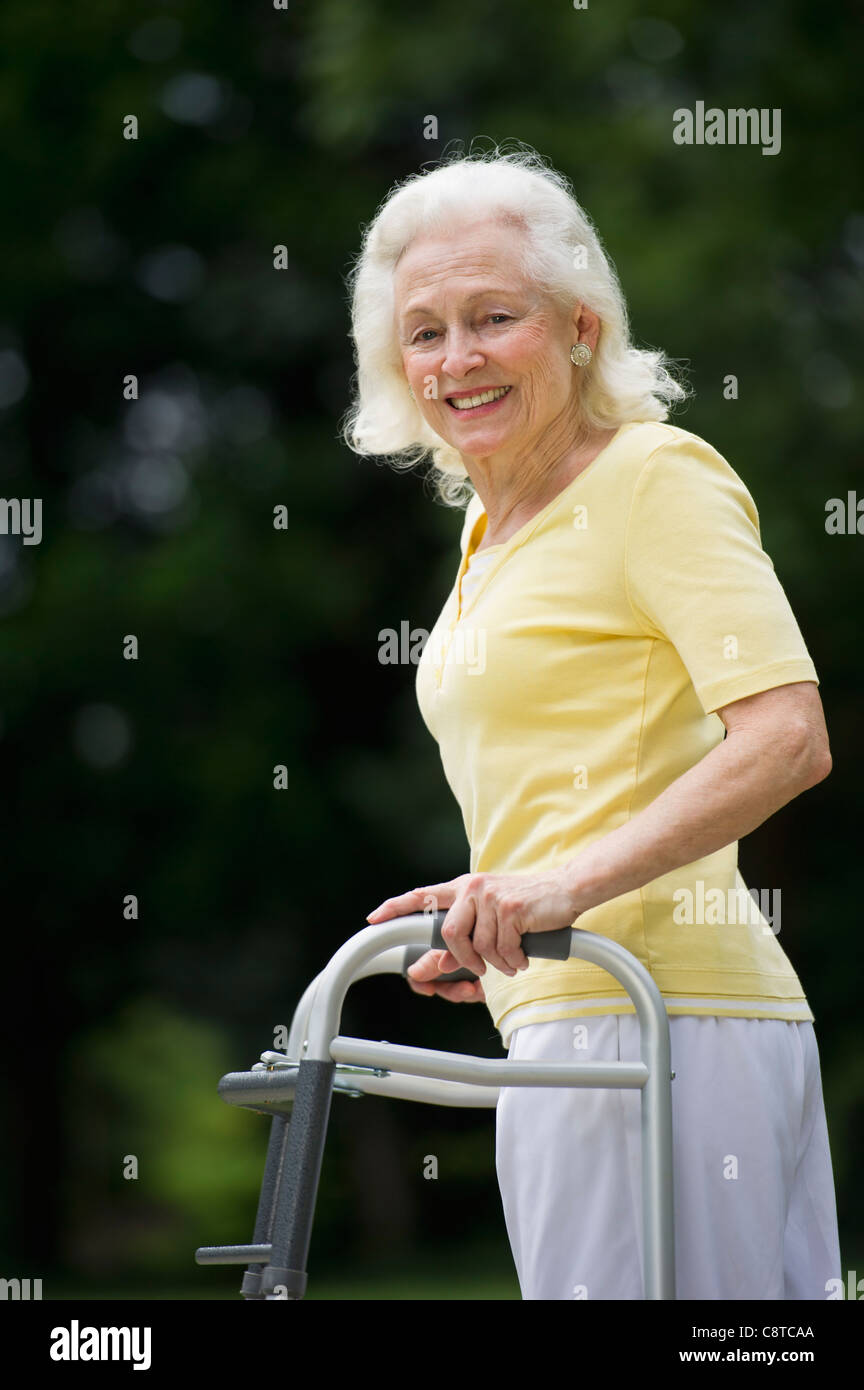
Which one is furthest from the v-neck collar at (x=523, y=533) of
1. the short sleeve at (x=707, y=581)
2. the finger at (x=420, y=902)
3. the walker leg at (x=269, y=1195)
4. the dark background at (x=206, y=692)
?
the dark background at (x=206, y=692)

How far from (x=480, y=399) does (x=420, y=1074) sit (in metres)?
0.83

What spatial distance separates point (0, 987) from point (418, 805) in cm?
254

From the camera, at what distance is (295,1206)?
→ 5.35ft

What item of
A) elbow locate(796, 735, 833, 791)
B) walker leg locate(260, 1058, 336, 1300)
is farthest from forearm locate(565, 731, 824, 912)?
walker leg locate(260, 1058, 336, 1300)

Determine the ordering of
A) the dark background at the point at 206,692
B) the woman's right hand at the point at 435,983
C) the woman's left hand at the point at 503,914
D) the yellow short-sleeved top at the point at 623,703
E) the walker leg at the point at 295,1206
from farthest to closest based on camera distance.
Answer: the dark background at the point at 206,692 < the woman's right hand at the point at 435,983 < the yellow short-sleeved top at the point at 623,703 < the woman's left hand at the point at 503,914 < the walker leg at the point at 295,1206

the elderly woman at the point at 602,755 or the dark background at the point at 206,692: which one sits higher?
the dark background at the point at 206,692

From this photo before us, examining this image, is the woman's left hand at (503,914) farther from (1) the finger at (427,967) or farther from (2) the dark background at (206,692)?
(2) the dark background at (206,692)

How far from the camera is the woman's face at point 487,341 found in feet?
7.07

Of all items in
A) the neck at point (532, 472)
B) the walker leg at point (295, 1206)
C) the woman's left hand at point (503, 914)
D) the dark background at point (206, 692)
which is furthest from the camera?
the dark background at point (206, 692)

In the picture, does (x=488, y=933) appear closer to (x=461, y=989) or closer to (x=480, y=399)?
(x=461, y=989)

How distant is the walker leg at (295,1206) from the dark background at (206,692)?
621 cm

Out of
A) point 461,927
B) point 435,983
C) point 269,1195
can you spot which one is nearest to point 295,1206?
point 269,1195

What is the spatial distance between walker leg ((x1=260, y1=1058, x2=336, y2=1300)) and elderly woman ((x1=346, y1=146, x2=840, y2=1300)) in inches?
10.3
